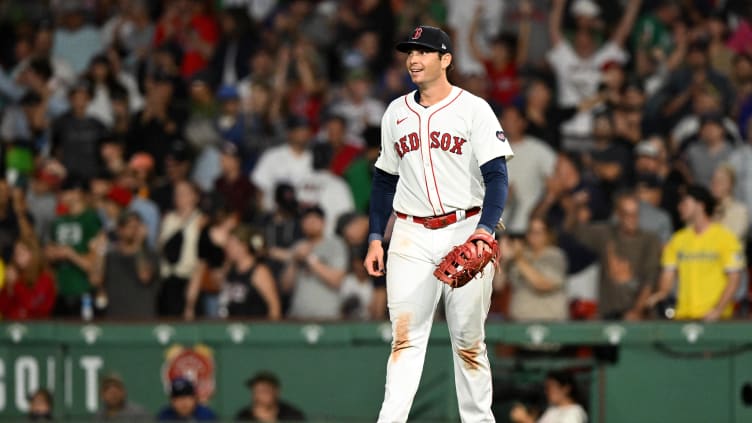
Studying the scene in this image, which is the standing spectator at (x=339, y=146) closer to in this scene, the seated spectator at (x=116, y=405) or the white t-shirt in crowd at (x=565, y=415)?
the seated spectator at (x=116, y=405)

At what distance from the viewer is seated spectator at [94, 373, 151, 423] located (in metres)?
10.8

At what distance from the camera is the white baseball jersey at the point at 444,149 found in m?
6.88

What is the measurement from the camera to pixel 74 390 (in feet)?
35.7

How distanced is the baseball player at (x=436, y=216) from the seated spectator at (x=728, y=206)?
503 centimetres

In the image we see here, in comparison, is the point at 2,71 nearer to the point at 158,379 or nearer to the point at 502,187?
the point at 158,379

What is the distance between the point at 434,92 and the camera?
Result: 6988mm

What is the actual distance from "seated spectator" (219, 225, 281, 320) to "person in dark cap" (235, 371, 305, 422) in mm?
705

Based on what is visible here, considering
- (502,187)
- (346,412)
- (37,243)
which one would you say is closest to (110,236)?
(37,243)

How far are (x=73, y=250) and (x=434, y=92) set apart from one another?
6185 mm

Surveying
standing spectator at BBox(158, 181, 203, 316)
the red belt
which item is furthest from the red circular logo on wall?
the red belt

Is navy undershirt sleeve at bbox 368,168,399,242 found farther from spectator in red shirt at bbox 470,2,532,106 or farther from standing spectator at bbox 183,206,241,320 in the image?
spectator in red shirt at bbox 470,2,532,106

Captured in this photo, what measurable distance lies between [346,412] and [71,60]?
259 inches

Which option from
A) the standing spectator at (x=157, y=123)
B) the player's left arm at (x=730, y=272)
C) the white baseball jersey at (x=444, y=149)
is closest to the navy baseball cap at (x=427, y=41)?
the white baseball jersey at (x=444, y=149)

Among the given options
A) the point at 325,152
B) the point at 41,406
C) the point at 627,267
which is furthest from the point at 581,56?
the point at 41,406
